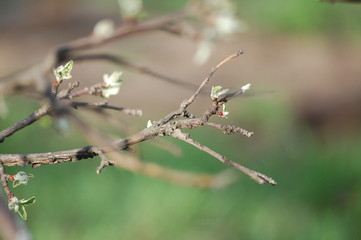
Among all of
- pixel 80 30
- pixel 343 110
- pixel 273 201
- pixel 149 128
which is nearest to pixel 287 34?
pixel 343 110

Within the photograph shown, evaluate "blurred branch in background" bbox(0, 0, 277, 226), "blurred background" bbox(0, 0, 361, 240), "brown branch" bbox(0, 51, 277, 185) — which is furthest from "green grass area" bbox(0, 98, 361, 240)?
"brown branch" bbox(0, 51, 277, 185)

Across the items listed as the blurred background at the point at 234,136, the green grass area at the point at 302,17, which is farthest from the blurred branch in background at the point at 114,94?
the green grass area at the point at 302,17

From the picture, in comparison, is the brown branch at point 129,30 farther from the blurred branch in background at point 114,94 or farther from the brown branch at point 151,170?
the brown branch at point 151,170

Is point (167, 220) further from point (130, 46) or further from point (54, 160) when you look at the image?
point (130, 46)

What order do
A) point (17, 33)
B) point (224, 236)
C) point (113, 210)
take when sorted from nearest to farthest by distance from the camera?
point (224, 236), point (113, 210), point (17, 33)

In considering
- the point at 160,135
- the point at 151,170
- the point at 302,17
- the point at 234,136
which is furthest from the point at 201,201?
the point at 302,17

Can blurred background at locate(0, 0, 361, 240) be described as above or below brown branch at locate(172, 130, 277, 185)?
above

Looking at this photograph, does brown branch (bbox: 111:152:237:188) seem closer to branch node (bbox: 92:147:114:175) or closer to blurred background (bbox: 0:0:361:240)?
blurred background (bbox: 0:0:361:240)

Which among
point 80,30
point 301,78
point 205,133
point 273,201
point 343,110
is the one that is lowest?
point 273,201
